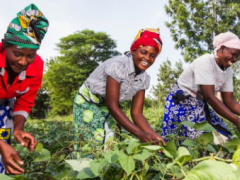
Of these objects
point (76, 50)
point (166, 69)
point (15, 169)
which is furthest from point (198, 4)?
point (76, 50)

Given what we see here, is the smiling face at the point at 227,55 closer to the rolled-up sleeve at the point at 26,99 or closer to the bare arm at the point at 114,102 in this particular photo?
the bare arm at the point at 114,102

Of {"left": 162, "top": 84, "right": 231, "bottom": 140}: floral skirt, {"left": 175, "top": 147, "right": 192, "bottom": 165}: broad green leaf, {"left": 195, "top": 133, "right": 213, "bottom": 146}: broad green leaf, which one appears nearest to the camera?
{"left": 175, "top": 147, "right": 192, "bottom": 165}: broad green leaf

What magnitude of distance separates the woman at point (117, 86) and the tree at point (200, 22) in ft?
61.7

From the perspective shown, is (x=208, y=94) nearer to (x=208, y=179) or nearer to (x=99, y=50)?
(x=208, y=179)

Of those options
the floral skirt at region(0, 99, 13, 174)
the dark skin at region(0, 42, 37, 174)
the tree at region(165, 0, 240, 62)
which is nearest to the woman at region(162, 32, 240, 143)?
the floral skirt at region(0, 99, 13, 174)

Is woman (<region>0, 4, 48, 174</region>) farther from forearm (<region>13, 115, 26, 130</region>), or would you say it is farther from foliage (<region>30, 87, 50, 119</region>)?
foliage (<region>30, 87, 50, 119</region>)

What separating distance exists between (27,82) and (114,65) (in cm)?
64

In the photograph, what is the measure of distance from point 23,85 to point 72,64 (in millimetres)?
43950

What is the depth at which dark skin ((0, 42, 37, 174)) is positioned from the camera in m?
1.36

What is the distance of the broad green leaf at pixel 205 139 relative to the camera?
4.13 ft

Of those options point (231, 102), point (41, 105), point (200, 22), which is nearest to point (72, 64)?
point (41, 105)

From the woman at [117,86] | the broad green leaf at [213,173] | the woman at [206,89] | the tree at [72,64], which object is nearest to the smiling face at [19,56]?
the woman at [117,86]

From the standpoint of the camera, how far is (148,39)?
8.04 ft

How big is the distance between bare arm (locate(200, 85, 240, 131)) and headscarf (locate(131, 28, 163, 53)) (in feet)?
2.29
